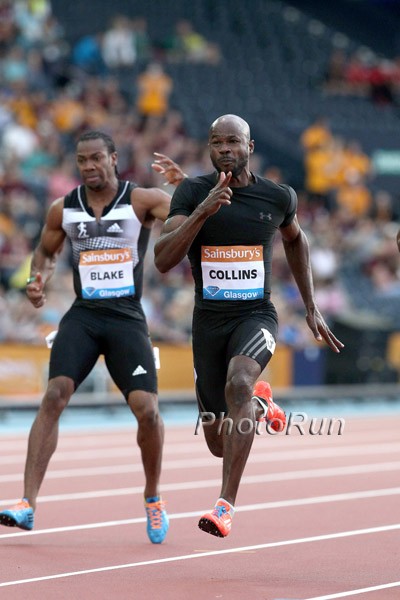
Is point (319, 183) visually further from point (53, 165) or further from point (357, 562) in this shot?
point (357, 562)

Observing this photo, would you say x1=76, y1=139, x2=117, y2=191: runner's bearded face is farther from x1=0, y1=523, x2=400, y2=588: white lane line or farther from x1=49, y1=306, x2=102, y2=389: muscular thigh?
x1=0, y1=523, x2=400, y2=588: white lane line

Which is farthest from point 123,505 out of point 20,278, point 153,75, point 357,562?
point 153,75

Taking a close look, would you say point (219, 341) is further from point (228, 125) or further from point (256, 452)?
point (256, 452)

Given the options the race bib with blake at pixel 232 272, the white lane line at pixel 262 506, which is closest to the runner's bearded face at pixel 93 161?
the race bib with blake at pixel 232 272

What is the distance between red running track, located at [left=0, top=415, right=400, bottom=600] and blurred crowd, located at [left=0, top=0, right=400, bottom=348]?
4.56 m

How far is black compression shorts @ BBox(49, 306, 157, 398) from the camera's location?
26.2ft

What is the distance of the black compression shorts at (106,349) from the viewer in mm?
7971

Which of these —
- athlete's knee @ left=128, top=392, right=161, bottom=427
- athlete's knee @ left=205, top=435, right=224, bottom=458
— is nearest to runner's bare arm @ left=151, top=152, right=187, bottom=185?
athlete's knee @ left=128, top=392, right=161, bottom=427

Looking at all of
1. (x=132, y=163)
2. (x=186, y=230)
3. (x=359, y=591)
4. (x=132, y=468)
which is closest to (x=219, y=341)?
(x=186, y=230)

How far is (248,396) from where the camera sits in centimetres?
691

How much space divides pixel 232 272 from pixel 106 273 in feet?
3.70

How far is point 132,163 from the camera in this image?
2081 centimetres

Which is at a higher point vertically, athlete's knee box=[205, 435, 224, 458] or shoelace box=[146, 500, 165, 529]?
athlete's knee box=[205, 435, 224, 458]

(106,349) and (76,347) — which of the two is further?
(106,349)
